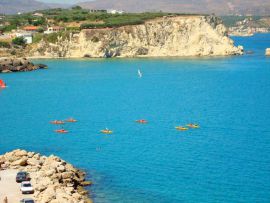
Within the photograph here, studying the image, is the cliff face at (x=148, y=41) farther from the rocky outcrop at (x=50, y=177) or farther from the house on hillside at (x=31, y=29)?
the rocky outcrop at (x=50, y=177)

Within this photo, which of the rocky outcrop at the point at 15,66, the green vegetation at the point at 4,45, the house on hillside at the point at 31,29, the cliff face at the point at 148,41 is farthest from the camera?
the house on hillside at the point at 31,29

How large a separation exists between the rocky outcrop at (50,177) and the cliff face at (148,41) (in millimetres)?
99669

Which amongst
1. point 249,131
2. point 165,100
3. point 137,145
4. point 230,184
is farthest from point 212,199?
point 165,100

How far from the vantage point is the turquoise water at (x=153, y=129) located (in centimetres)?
4194

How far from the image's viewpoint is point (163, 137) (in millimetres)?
56562

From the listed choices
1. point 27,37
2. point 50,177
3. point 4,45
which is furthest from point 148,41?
point 50,177

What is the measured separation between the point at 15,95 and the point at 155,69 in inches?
1493

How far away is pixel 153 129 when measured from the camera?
2379 inches

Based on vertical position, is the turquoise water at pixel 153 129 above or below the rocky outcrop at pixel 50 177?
below

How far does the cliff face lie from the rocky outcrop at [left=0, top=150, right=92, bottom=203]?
99.7 metres

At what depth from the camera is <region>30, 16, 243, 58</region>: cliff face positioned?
14388 centimetres

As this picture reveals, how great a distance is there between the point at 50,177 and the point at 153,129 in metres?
22.0

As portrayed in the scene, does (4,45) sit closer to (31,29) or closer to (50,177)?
(31,29)

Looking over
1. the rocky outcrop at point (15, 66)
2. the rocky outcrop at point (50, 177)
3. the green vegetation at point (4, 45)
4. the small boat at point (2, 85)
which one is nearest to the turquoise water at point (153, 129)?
the small boat at point (2, 85)
